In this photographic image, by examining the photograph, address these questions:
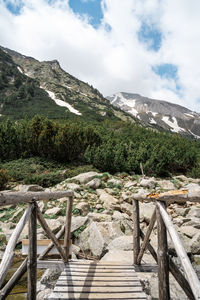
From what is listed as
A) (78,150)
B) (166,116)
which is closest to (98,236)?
(78,150)

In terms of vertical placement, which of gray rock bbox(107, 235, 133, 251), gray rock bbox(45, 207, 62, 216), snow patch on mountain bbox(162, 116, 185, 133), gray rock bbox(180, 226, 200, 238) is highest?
snow patch on mountain bbox(162, 116, 185, 133)

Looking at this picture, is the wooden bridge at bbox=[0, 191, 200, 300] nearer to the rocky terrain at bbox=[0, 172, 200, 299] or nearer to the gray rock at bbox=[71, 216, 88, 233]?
the rocky terrain at bbox=[0, 172, 200, 299]

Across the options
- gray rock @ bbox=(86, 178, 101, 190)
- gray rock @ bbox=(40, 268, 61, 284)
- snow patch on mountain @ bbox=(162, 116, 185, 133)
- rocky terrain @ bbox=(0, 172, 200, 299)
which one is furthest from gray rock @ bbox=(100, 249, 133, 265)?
snow patch on mountain @ bbox=(162, 116, 185, 133)

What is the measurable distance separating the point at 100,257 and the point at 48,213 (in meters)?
3.07

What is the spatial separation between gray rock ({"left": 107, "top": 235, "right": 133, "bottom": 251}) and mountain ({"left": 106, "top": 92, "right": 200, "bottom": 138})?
100200mm

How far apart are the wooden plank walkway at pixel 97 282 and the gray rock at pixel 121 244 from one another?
55.2 inches

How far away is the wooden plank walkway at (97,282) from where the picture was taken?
8.52 feet

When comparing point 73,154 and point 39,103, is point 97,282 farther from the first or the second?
point 39,103

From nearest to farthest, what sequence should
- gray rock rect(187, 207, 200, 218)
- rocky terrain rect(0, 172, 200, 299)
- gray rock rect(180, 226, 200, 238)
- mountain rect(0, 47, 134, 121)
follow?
1. rocky terrain rect(0, 172, 200, 299)
2. gray rock rect(180, 226, 200, 238)
3. gray rock rect(187, 207, 200, 218)
4. mountain rect(0, 47, 134, 121)

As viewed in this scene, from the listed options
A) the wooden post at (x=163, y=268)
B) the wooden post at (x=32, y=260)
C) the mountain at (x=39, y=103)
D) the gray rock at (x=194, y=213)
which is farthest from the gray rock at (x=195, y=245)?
the mountain at (x=39, y=103)

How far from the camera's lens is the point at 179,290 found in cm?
312

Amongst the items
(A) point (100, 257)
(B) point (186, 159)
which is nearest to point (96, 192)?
(A) point (100, 257)

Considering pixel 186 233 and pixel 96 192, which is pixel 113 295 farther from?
pixel 96 192

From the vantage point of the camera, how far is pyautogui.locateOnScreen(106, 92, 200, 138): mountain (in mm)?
117625
